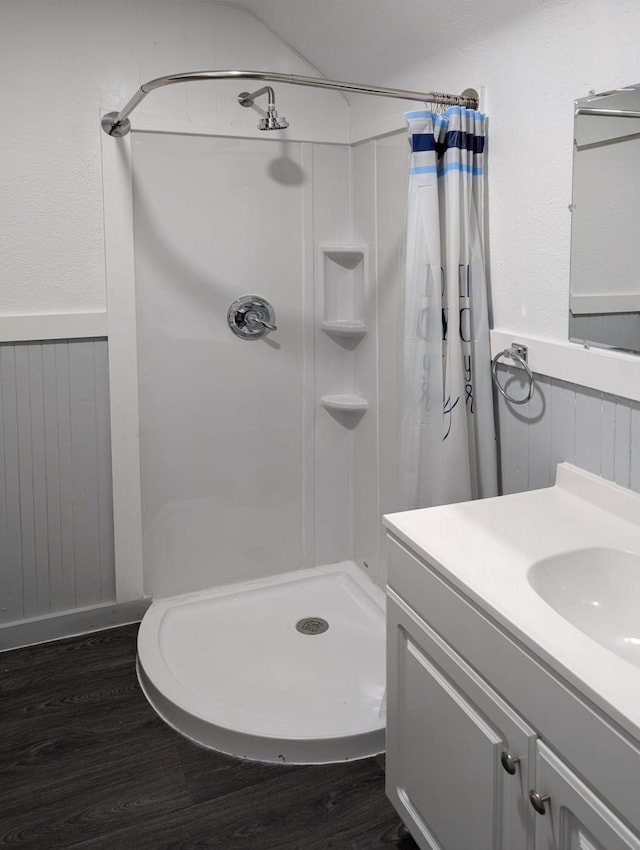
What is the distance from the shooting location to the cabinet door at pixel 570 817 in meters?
0.97

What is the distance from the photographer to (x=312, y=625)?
8.23 ft

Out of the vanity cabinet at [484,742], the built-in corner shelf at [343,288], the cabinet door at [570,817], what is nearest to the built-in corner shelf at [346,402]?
the built-in corner shelf at [343,288]

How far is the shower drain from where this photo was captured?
2471 millimetres

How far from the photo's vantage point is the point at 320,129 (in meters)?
2.54

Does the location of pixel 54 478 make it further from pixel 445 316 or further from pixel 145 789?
pixel 445 316

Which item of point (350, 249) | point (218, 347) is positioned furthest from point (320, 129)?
point (218, 347)

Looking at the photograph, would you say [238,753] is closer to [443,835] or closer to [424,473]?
[443,835]

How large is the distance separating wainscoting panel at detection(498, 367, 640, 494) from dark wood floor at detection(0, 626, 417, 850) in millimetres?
854

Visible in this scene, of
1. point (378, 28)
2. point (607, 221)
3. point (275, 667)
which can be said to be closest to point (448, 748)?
point (275, 667)

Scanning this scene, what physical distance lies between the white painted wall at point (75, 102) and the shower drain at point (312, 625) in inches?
46.8

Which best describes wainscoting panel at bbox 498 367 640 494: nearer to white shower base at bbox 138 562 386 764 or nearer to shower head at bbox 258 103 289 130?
white shower base at bbox 138 562 386 764

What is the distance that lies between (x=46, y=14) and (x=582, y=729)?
231 centimetres

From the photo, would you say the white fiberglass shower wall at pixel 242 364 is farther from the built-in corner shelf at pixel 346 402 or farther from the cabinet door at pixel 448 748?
the cabinet door at pixel 448 748

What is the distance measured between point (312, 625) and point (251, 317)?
3.49 ft
